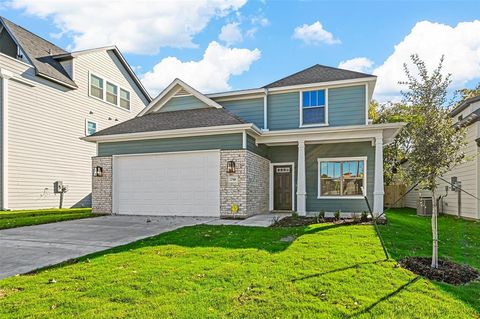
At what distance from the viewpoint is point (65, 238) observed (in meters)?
7.38

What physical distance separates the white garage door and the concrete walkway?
786mm

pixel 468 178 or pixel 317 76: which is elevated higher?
pixel 317 76

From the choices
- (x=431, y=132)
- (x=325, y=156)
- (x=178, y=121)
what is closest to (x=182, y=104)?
(x=178, y=121)

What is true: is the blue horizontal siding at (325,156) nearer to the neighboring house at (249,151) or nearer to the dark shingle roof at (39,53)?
the neighboring house at (249,151)

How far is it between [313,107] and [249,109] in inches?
111

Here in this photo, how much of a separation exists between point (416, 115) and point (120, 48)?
1914cm

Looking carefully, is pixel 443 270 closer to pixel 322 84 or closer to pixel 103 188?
pixel 322 84

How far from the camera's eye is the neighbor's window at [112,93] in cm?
1903

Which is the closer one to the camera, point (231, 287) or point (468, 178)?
point (231, 287)

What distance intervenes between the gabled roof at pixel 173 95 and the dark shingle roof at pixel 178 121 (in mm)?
275

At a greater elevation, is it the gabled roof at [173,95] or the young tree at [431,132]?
the gabled roof at [173,95]

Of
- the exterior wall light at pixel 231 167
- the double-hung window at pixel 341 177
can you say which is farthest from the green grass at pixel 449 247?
the exterior wall light at pixel 231 167

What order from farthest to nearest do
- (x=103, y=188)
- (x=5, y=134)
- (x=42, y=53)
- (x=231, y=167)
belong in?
(x=42, y=53) → (x=5, y=134) → (x=103, y=188) → (x=231, y=167)

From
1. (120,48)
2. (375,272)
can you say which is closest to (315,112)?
(375,272)
